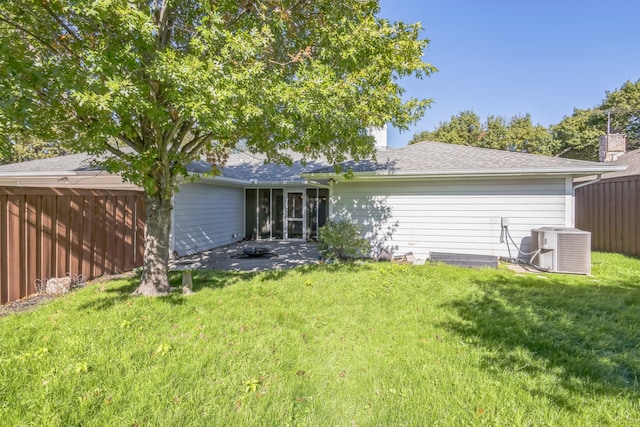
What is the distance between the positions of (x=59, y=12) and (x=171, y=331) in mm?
4472

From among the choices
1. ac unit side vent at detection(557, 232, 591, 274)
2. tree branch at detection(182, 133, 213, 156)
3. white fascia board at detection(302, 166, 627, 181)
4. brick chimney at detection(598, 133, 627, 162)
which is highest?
brick chimney at detection(598, 133, 627, 162)

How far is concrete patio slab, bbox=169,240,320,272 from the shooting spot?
7996 mm

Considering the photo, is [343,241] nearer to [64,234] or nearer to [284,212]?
[284,212]

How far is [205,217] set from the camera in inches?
421

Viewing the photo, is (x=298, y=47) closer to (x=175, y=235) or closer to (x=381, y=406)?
(x=381, y=406)

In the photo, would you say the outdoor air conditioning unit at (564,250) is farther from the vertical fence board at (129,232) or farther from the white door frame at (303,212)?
the vertical fence board at (129,232)

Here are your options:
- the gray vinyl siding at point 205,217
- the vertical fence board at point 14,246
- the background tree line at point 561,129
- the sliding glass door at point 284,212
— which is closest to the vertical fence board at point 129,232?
the gray vinyl siding at point 205,217

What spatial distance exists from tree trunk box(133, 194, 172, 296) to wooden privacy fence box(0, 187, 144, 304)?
1.79 metres

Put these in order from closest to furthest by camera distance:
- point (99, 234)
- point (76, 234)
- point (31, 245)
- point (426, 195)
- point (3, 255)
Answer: point (3, 255)
point (31, 245)
point (76, 234)
point (99, 234)
point (426, 195)

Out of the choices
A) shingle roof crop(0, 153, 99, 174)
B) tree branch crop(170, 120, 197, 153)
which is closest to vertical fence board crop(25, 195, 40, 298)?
tree branch crop(170, 120, 197, 153)

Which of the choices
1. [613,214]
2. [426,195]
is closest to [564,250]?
[426,195]

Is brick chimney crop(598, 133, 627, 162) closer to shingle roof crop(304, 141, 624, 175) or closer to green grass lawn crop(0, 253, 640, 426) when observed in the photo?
shingle roof crop(304, 141, 624, 175)

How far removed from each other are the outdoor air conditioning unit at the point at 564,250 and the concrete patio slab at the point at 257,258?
5.48 m

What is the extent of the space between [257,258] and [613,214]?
11.0 metres
